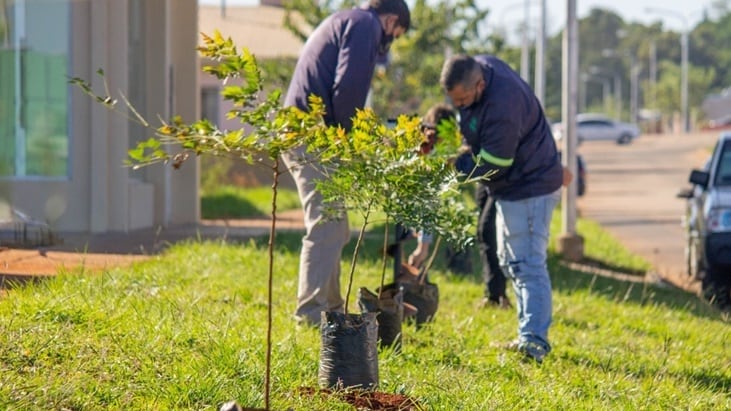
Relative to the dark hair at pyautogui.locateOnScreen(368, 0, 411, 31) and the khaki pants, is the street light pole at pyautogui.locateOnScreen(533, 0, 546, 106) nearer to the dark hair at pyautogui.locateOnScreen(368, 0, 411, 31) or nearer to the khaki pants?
the dark hair at pyautogui.locateOnScreen(368, 0, 411, 31)

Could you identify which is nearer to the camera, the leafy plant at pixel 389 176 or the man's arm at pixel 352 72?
the leafy plant at pixel 389 176

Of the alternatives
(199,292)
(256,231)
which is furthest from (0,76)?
(199,292)

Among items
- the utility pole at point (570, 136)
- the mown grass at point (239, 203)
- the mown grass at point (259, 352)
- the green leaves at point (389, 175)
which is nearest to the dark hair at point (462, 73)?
the mown grass at point (259, 352)

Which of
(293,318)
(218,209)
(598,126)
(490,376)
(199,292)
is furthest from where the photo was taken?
(598,126)

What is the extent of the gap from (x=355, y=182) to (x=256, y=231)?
28.4 feet

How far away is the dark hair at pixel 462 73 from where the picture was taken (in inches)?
298

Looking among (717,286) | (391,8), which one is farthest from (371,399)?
(717,286)

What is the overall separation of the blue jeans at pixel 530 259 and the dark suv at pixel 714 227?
466cm

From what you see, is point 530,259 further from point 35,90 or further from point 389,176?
point 35,90

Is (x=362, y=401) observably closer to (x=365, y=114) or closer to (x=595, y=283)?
(x=365, y=114)

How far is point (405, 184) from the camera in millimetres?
5781

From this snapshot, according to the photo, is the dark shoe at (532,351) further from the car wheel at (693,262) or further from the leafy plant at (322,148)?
the car wheel at (693,262)

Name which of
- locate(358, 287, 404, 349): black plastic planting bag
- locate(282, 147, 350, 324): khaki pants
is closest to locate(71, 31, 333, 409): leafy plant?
locate(358, 287, 404, 349): black plastic planting bag

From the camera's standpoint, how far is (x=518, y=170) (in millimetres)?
7824
